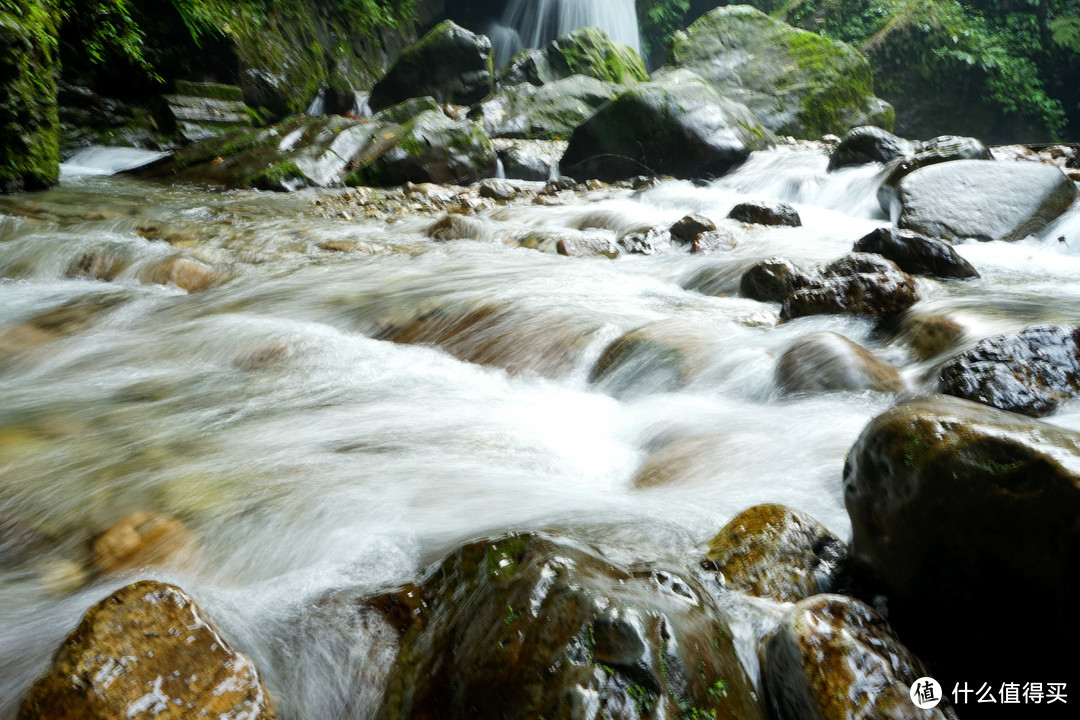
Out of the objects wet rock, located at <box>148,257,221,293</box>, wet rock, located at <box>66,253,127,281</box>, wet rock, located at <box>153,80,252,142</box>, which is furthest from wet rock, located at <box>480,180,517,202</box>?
wet rock, located at <box>66,253,127,281</box>

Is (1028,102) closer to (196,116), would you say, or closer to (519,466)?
(196,116)

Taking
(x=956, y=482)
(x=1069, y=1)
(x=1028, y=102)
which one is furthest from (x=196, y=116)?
(x=1069, y=1)

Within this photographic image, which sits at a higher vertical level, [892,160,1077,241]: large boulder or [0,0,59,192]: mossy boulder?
[0,0,59,192]: mossy boulder

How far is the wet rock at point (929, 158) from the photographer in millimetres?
7707

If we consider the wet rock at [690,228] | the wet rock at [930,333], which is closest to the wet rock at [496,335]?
the wet rock at [930,333]

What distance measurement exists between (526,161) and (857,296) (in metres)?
8.30

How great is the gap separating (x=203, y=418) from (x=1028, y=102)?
23.0 meters

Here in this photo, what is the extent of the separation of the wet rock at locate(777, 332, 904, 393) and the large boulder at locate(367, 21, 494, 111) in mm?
13826

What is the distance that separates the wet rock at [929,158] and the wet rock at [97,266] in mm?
7398

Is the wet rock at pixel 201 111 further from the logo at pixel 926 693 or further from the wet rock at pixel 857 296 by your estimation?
the logo at pixel 926 693

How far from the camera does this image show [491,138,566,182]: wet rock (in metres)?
11.4

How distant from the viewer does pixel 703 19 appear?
16.2 metres

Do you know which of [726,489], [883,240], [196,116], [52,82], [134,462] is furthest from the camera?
[196,116]

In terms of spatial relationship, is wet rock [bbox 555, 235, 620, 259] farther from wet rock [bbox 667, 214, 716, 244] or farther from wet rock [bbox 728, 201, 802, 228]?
wet rock [bbox 728, 201, 802, 228]
